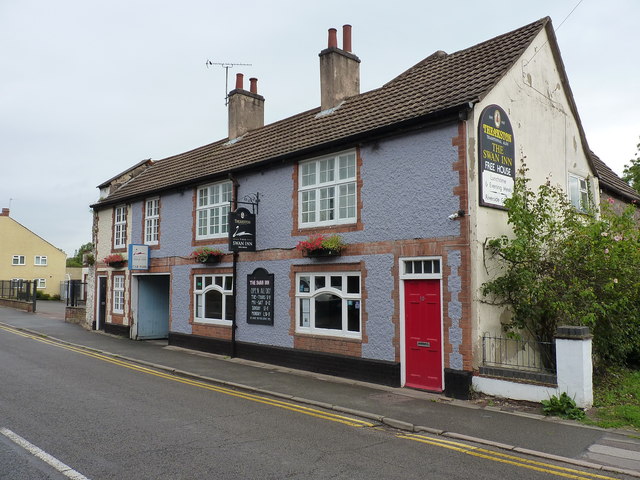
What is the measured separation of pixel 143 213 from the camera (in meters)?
19.8

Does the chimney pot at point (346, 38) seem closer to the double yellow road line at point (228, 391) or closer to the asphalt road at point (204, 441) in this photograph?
the double yellow road line at point (228, 391)

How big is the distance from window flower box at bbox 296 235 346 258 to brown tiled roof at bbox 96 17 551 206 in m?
2.39

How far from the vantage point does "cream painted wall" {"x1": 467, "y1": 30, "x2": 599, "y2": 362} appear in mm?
10094

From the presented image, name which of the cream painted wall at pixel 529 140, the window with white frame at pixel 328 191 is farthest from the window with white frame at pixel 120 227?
the cream painted wall at pixel 529 140

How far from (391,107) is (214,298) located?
828 cm

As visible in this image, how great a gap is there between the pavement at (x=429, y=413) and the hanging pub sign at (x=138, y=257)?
4.13m

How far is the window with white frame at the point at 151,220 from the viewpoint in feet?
62.9

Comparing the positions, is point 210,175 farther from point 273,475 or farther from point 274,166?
point 273,475

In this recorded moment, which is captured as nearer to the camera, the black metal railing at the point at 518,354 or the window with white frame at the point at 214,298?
the black metal railing at the point at 518,354

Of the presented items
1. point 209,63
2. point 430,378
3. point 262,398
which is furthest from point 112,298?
point 430,378

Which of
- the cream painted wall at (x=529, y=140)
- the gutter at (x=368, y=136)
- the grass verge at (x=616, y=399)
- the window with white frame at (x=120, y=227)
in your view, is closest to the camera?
the grass verge at (x=616, y=399)

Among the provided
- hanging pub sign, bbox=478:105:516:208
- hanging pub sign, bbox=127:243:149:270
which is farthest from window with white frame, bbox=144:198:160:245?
hanging pub sign, bbox=478:105:516:208

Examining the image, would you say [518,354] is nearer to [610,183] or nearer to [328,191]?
[328,191]

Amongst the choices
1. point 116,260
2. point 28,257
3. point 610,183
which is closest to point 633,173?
point 610,183
